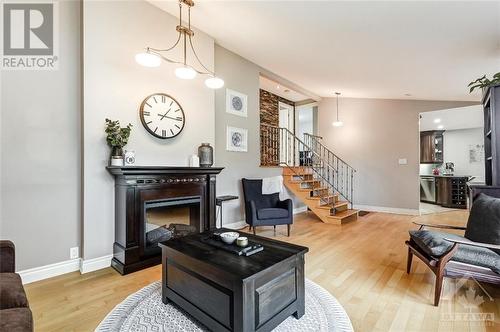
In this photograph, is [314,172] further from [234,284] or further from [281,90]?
[234,284]

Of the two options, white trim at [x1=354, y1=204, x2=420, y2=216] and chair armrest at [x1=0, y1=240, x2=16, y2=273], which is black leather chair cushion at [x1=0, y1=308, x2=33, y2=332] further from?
white trim at [x1=354, y1=204, x2=420, y2=216]

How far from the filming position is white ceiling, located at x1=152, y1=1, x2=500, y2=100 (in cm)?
275

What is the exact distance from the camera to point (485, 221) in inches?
90.6

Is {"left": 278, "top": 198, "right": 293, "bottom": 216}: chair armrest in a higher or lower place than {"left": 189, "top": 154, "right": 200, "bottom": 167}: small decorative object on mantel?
lower

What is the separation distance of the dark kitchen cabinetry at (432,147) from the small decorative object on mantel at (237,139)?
6.65 meters

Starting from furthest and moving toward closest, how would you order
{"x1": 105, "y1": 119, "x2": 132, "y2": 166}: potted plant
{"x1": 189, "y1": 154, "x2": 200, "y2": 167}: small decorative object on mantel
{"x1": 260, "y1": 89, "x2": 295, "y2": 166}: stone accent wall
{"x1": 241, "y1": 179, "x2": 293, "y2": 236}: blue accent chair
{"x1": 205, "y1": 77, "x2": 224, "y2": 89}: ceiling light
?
{"x1": 260, "y1": 89, "x2": 295, "y2": 166}: stone accent wall < {"x1": 241, "y1": 179, "x2": 293, "y2": 236}: blue accent chair < {"x1": 189, "y1": 154, "x2": 200, "y2": 167}: small decorative object on mantel < {"x1": 205, "y1": 77, "x2": 224, "y2": 89}: ceiling light < {"x1": 105, "y1": 119, "x2": 132, "y2": 166}: potted plant

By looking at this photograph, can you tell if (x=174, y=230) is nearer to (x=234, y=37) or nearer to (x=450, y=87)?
(x=234, y=37)

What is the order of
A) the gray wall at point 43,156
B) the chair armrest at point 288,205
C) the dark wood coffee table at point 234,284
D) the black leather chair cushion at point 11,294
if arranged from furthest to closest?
1. the chair armrest at point 288,205
2. the gray wall at point 43,156
3. the dark wood coffee table at point 234,284
4. the black leather chair cushion at point 11,294

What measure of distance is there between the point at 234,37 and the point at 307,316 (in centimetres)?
390

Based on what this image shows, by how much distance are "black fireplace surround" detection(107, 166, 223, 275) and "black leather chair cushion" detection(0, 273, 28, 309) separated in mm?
1323

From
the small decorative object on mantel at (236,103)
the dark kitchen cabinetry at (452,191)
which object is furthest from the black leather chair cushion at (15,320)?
the dark kitchen cabinetry at (452,191)

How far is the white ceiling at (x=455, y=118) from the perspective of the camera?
5.95 m

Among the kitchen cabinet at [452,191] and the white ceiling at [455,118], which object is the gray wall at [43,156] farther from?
the kitchen cabinet at [452,191]
